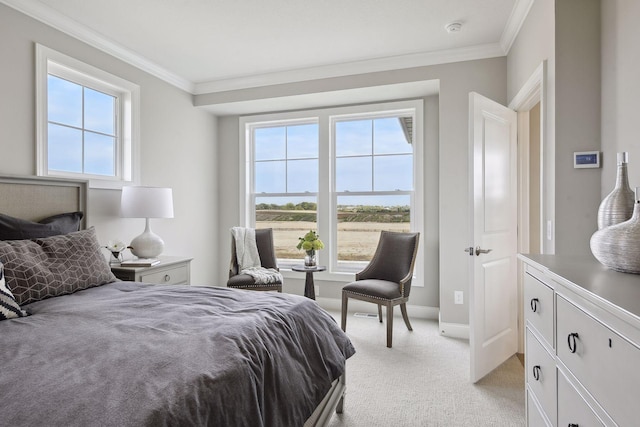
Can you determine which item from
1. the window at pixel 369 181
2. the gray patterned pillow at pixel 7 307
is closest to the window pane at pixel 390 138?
the window at pixel 369 181

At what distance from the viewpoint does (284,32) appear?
315cm

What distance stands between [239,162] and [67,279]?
3.01m

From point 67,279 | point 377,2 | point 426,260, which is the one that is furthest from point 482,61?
point 67,279

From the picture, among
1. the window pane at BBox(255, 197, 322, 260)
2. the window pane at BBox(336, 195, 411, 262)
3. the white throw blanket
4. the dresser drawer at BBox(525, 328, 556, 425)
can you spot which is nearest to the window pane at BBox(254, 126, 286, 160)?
the window pane at BBox(255, 197, 322, 260)

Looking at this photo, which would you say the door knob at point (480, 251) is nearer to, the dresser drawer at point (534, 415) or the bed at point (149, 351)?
the dresser drawer at point (534, 415)

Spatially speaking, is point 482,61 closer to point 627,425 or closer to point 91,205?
point 627,425

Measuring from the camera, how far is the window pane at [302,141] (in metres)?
4.59

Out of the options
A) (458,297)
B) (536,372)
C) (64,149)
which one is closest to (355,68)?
(458,297)

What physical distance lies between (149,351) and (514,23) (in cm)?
331

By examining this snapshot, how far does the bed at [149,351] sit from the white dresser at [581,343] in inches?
34.6

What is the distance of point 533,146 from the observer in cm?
314

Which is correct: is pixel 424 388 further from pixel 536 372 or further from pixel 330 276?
pixel 330 276

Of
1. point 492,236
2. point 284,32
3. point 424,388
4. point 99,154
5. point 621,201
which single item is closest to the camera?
point 621,201

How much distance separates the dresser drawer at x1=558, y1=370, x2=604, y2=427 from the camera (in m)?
0.97
